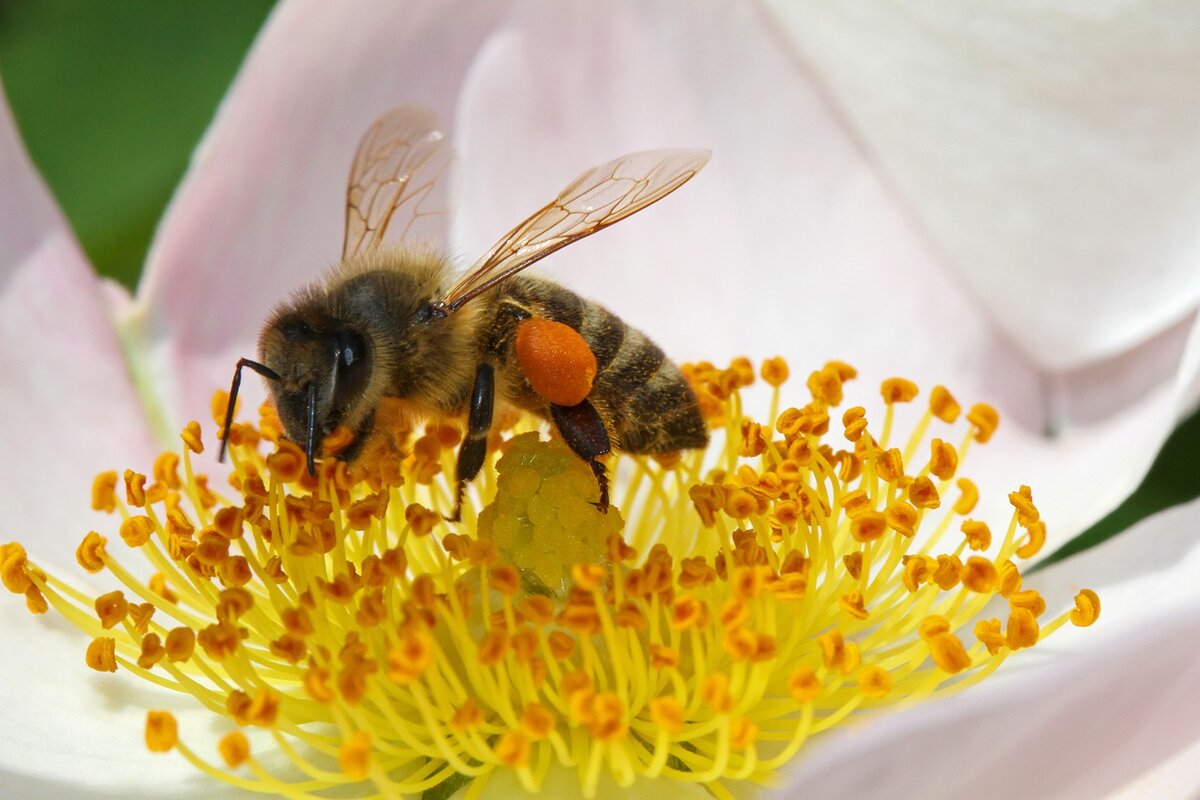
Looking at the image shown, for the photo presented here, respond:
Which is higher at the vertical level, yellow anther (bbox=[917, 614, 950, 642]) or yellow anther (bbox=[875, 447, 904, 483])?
yellow anther (bbox=[875, 447, 904, 483])

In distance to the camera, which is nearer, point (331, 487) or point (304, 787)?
point (304, 787)

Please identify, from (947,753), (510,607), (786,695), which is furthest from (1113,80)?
(947,753)

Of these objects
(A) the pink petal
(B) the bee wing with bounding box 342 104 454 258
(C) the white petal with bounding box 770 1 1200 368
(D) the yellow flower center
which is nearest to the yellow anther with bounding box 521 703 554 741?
(D) the yellow flower center

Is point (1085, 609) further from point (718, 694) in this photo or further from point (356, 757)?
point (356, 757)

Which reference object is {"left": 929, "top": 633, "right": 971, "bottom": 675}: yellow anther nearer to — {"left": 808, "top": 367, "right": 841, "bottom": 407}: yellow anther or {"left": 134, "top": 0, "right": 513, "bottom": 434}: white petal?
{"left": 808, "top": 367, "right": 841, "bottom": 407}: yellow anther

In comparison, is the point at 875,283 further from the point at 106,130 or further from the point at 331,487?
the point at 106,130
